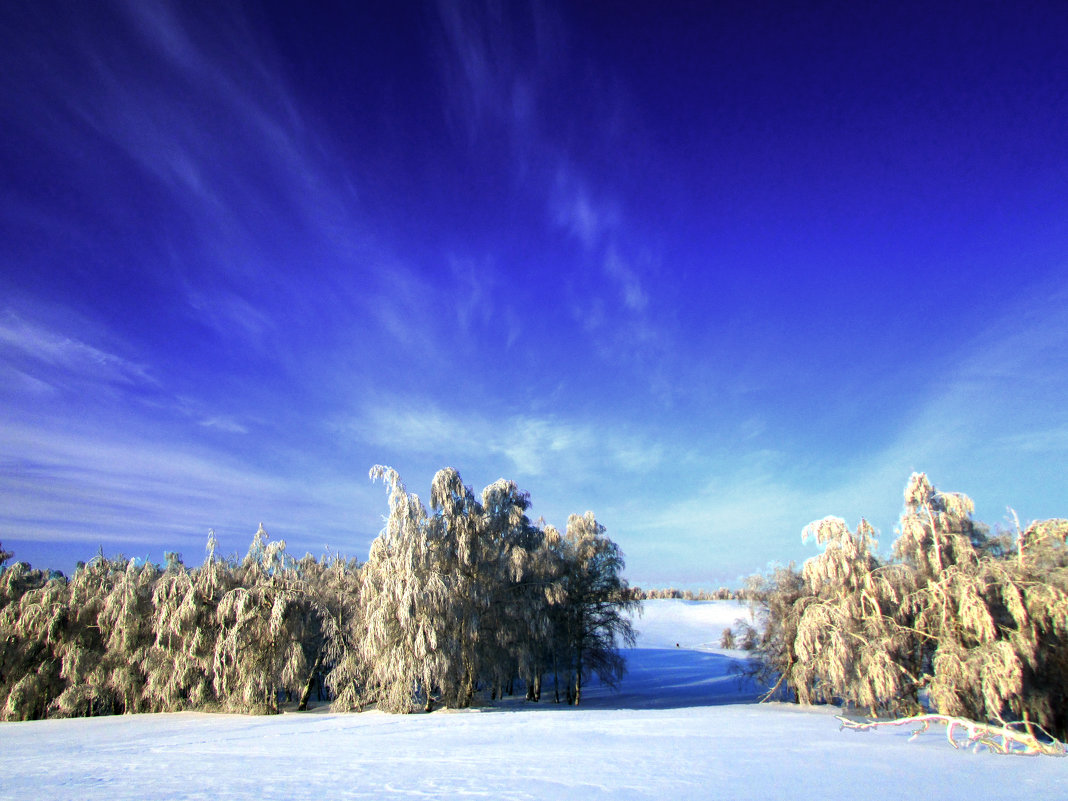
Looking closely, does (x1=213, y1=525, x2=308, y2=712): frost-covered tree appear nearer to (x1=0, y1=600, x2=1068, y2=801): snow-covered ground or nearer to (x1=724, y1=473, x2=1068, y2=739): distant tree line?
(x1=0, y1=600, x2=1068, y2=801): snow-covered ground

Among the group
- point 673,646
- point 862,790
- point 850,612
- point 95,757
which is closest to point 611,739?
point 862,790

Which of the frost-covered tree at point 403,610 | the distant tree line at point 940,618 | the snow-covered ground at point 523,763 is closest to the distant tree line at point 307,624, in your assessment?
the frost-covered tree at point 403,610

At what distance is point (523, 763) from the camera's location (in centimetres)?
832

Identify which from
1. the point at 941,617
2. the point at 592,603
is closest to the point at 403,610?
the point at 592,603

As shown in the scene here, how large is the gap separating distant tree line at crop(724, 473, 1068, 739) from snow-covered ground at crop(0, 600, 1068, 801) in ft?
19.8

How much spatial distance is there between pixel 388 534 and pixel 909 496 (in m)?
20.4

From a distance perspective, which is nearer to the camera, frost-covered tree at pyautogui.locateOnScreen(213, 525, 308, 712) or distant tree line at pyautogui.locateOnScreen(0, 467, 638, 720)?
distant tree line at pyautogui.locateOnScreen(0, 467, 638, 720)

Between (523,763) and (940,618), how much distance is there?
752 inches

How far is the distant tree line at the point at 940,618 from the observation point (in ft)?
59.2

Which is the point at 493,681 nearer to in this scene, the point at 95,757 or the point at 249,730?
the point at 249,730

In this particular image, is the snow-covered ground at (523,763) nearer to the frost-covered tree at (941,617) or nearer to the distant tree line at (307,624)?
the distant tree line at (307,624)

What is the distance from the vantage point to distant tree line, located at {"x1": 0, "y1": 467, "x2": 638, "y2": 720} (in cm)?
2128

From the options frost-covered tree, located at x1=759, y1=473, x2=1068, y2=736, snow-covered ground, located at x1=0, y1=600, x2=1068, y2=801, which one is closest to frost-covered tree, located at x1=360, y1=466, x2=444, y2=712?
snow-covered ground, located at x1=0, y1=600, x2=1068, y2=801

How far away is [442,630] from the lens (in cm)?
2109
